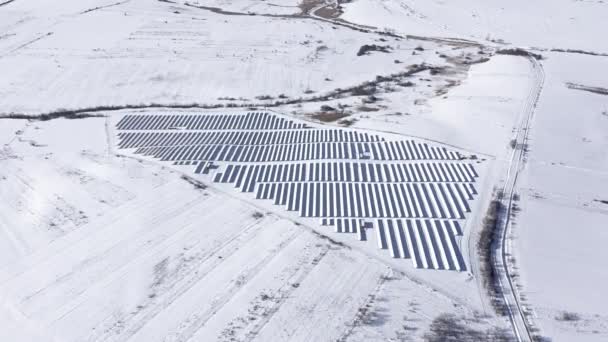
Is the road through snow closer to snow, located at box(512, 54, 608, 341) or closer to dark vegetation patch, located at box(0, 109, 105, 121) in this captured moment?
snow, located at box(512, 54, 608, 341)

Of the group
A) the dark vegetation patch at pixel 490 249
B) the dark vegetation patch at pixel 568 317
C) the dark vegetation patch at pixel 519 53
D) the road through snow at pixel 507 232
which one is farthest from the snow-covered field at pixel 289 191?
the dark vegetation patch at pixel 519 53

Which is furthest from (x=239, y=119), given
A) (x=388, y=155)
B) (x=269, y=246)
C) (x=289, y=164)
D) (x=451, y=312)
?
(x=451, y=312)

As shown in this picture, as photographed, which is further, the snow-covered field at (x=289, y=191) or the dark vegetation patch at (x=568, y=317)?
the snow-covered field at (x=289, y=191)

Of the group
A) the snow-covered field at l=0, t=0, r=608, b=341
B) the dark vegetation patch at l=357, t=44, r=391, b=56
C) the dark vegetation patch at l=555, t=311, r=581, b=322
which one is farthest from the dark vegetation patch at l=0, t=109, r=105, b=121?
the dark vegetation patch at l=555, t=311, r=581, b=322

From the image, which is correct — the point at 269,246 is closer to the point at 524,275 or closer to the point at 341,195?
the point at 341,195

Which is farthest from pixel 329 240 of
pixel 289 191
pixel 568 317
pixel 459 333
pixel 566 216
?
pixel 566 216

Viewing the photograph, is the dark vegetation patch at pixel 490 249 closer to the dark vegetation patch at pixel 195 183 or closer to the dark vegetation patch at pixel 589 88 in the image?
the dark vegetation patch at pixel 195 183
